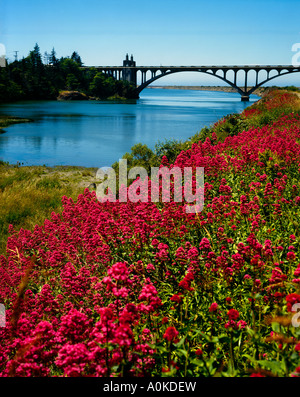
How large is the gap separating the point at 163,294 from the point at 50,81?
92.9 m

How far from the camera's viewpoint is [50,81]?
8881 centimetres

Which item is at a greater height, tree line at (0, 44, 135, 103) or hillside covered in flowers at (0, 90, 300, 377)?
tree line at (0, 44, 135, 103)

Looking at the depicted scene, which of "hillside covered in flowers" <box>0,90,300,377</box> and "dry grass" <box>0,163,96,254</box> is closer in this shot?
"hillside covered in flowers" <box>0,90,300,377</box>

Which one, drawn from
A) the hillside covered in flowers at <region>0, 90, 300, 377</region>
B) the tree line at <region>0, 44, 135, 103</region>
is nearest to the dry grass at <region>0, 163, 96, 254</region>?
the hillside covered in flowers at <region>0, 90, 300, 377</region>

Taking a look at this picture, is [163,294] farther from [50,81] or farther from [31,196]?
[50,81]

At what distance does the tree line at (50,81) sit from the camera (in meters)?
74.5

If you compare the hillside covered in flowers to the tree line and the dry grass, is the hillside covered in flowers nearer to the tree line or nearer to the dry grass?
the dry grass

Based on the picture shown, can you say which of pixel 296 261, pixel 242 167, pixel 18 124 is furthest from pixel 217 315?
pixel 18 124

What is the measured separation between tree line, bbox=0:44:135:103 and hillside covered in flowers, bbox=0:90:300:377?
235 feet

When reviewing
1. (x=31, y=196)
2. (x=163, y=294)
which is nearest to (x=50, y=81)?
(x=31, y=196)

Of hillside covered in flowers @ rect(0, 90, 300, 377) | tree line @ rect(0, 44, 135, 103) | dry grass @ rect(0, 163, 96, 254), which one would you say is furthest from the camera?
tree line @ rect(0, 44, 135, 103)

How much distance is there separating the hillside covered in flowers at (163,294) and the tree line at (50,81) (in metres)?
71.5

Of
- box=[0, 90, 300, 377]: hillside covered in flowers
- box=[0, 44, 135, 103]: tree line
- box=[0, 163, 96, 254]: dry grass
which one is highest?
box=[0, 44, 135, 103]: tree line

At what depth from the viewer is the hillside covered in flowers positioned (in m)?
1.91
